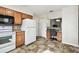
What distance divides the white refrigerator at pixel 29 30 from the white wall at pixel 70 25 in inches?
48.8

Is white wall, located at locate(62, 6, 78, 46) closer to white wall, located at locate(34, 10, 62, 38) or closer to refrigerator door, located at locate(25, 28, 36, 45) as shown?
white wall, located at locate(34, 10, 62, 38)

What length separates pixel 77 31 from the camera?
3.12 meters

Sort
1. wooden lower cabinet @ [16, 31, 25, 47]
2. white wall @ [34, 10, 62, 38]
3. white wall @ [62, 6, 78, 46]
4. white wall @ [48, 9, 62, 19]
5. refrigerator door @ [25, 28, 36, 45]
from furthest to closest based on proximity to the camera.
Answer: white wall @ [62, 6, 78, 46], refrigerator door @ [25, 28, 36, 45], wooden lower cabinet @ [16, 31, 25, 47], white wall @ [48, 9, 62, 19], white wall @ [34, 10, 62, 38]

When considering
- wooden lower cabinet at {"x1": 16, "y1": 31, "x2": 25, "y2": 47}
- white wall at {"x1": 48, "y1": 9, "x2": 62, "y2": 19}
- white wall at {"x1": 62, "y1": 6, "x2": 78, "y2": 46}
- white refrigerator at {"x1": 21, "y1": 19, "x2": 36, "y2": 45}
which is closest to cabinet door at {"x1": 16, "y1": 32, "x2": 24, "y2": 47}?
wooden lower cabinet at {"x1": 16, "y1": 31, "x2": 25, "y2": 47}

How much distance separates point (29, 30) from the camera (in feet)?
10.7

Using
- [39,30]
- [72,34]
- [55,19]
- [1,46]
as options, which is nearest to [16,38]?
[1,46]

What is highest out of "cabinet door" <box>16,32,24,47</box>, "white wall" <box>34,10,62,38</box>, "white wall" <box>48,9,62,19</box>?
"white wall" <box>48,9,62,19</box>

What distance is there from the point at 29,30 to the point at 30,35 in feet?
0.69

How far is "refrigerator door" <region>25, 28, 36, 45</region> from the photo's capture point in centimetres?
307

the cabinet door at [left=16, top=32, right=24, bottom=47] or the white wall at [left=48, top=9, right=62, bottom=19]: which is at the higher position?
the white wall at [left=48, top=9, right=62, bottom=19]

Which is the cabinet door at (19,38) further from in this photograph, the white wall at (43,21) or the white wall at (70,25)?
the white wall at (70,25)

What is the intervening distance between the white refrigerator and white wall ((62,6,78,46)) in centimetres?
124

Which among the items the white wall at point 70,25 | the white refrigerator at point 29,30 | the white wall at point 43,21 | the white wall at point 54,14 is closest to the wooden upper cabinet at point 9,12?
the white refrigerator at point 29,30

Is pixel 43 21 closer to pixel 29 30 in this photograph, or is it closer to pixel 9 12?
pixel 29 30
